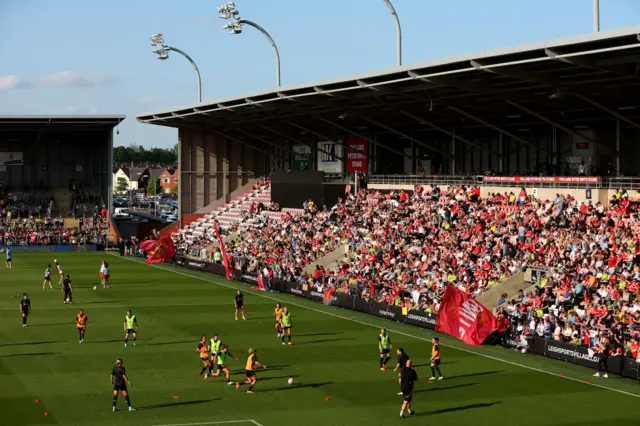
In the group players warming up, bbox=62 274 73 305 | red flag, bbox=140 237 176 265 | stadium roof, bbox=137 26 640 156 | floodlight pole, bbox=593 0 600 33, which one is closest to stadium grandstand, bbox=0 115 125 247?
stadium roof, bbox=137 26 640 156

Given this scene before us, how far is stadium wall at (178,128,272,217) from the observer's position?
84.4m

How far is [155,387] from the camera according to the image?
2686 centimetres

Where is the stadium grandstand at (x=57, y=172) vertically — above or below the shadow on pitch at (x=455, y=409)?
above

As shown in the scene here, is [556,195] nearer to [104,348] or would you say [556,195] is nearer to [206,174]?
[104,348]

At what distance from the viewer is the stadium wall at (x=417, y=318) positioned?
2908 centimetres

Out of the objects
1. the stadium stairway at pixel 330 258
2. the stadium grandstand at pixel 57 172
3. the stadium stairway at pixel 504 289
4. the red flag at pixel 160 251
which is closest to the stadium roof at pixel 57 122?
the stadium grandstand at pixel 57 172

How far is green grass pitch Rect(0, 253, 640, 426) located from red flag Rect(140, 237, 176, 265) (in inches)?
918

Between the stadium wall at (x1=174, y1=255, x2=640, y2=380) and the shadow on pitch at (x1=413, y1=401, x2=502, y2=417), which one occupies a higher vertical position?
the stadium wall at (x1=174, y1=255, x2=640, y2=380)

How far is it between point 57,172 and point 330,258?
4919 cm

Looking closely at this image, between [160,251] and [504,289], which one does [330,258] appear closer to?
[504,289]

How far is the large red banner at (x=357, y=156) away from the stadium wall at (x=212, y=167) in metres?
15.5

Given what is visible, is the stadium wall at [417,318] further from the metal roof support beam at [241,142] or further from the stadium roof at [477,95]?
the metal roof support beam at [241,142]

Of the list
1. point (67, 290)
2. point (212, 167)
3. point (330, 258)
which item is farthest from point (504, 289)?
point (212, 167)

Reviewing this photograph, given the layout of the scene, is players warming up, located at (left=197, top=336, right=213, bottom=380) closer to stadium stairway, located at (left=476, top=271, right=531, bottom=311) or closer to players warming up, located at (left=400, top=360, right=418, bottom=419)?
players warming up, located at (left=400, top=360, right=418, bottom=419)
